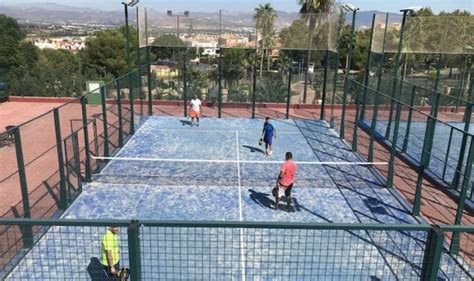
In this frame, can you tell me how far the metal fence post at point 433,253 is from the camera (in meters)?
3.95

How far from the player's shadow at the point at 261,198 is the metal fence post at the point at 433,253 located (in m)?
7.07

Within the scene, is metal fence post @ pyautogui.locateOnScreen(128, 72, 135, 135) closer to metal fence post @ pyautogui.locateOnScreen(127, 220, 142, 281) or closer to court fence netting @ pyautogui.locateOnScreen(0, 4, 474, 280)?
court fence netting @ pyautogui.locateOnScreen(0, 4, 474, 280)

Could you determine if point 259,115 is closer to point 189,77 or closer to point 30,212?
point 189,77

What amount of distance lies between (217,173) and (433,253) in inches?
388

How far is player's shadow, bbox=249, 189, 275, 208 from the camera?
36.9 feet

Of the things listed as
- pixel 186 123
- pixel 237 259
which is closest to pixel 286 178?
pixel 237 259

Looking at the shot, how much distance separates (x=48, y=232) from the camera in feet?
30.6

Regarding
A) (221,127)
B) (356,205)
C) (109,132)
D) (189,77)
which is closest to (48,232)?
(109,132)

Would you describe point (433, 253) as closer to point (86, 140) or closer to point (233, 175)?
point (233, 175)

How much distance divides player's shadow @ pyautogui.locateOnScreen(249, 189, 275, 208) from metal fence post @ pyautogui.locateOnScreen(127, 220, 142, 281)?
714cm

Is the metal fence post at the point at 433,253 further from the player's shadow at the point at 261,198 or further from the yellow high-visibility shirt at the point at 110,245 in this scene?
the player's shadow at the point at 261,198

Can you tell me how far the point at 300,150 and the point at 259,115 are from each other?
7.00 meters

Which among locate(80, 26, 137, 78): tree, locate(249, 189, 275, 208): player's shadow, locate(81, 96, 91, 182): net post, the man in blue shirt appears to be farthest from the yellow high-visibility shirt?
locate(80, 26, 137, 78): tree

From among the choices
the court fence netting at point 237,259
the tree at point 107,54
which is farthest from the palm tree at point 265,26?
the tree at point 107,54
